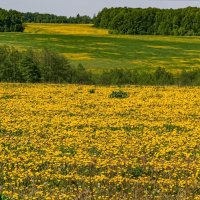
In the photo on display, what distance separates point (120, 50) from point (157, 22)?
173ft

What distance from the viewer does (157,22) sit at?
169750mm

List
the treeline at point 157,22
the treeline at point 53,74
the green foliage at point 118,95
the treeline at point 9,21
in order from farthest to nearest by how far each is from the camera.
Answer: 1. the treeline at point 157,22
2. the treeline at point 9,21
3. the treeline at point 53,74
4. the green foliage at point 118,95

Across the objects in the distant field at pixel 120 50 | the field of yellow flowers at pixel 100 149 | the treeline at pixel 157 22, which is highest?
the treeline at pixel 157 22

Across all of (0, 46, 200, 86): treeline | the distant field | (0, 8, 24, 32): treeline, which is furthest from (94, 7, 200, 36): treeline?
(0, 46, 200, 86): treeline

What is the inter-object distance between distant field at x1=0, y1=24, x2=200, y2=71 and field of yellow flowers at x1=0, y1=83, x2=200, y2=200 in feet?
212

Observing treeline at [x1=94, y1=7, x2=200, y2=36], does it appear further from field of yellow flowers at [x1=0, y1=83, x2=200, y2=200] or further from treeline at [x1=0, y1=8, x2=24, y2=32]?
field of yellow flowers at [x1=0, y1=83, x2=200, y2=200]

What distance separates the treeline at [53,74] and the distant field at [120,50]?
28148mm

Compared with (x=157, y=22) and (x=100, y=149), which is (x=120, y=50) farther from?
(x=100, y=149)

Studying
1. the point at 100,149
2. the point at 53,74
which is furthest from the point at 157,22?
the point at 100,149

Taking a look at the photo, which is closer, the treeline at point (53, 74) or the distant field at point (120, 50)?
the treeline at point (53, 74)

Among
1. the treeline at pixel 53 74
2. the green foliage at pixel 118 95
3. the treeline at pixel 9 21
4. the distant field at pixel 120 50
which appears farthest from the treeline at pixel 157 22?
the green foliage at pixel 118 95

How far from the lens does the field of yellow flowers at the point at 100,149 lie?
1155 cm

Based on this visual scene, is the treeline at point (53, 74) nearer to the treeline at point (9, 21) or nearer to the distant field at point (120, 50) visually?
the distant field at point (120, 50)

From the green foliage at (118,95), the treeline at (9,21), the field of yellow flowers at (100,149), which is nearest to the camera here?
the field of yellow flowers at (100,149)
